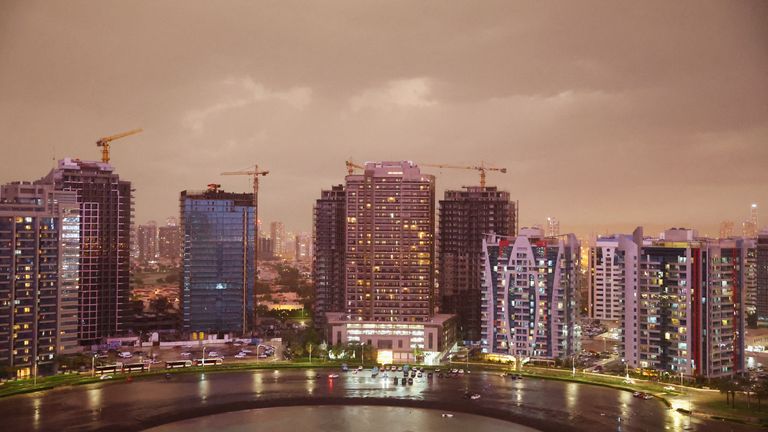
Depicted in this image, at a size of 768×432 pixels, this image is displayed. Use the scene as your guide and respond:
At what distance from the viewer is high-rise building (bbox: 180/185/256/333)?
199ft

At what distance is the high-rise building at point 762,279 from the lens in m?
67.1

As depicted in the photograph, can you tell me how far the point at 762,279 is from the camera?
67938mm

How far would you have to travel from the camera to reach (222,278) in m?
61.3

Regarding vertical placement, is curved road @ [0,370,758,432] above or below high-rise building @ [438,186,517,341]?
below

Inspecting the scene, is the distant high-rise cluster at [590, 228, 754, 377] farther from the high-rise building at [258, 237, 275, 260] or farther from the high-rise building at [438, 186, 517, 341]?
the high-rise building at [258, 237, 275, 260]

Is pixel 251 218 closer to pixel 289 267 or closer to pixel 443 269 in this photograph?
pixel 443 269

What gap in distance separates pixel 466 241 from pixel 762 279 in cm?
2774

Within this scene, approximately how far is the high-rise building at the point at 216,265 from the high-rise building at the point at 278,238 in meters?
106

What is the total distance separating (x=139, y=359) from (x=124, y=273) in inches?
337

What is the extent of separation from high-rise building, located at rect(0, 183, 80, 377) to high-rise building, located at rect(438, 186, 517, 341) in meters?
28.0

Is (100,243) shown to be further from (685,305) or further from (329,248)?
(685,305)

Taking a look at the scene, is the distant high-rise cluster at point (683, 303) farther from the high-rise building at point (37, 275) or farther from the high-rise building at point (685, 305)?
the high-rise building at point (37, 275)

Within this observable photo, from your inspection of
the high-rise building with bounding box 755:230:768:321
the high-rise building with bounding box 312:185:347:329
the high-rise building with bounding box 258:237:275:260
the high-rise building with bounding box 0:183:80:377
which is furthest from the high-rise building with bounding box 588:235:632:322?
the high-rise building with bounding box 258:237:275:260

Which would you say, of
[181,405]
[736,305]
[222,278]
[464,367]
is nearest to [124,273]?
[222,278]
